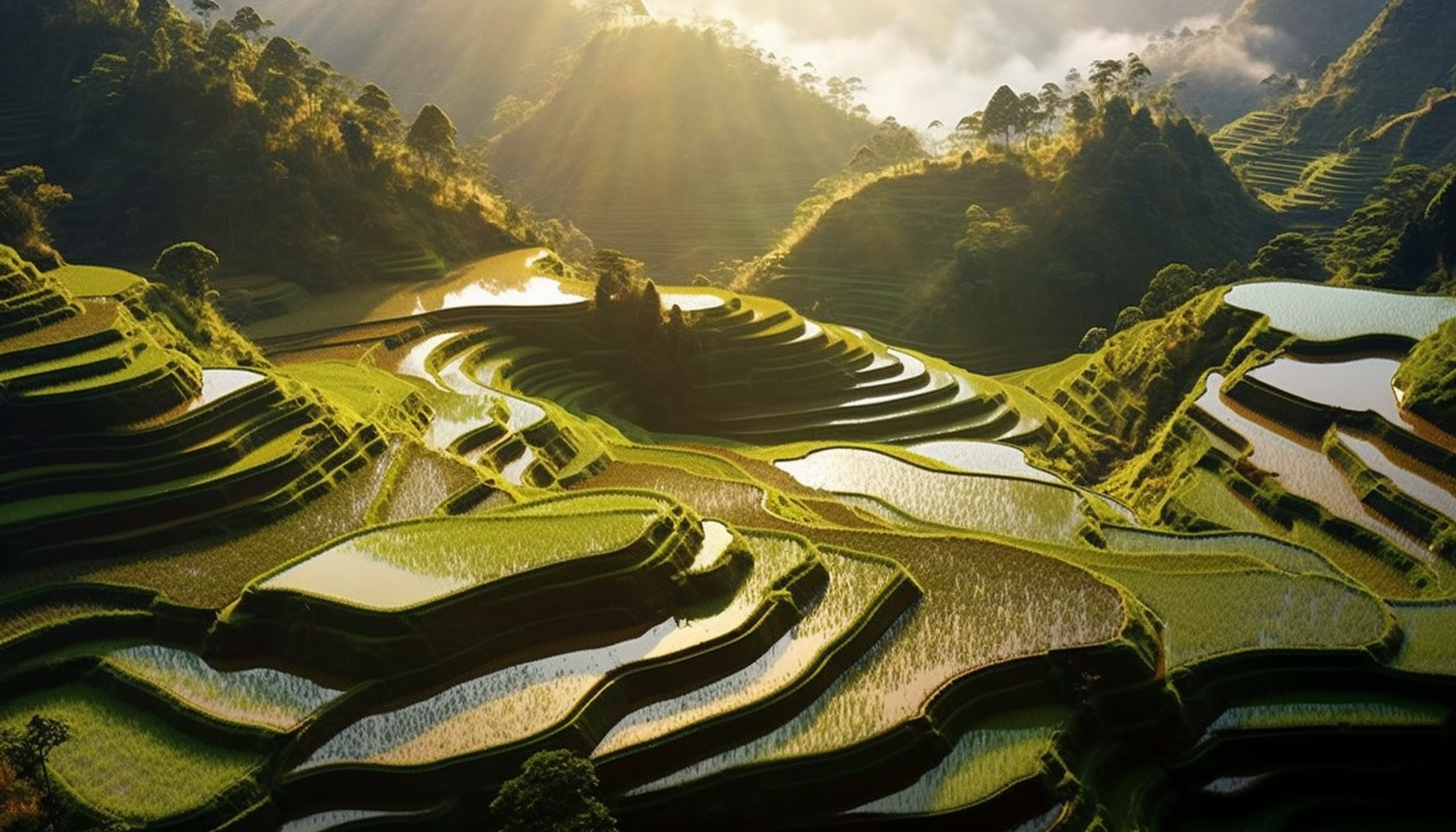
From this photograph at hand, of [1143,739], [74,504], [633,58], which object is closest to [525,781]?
[1143,739]

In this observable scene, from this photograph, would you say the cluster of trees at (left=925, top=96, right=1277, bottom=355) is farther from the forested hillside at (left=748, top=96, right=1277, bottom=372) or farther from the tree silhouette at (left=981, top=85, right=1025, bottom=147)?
the tree silhouette at (left=981, top=85, right=1025, bottom=147)

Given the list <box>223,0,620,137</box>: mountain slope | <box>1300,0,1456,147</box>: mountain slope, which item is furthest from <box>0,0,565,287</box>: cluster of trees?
<box>223,0,620,137</box>: mountain slope

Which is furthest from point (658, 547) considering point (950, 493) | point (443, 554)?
point (950, 493)

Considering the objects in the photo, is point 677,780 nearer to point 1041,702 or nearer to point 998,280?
point 1041,702

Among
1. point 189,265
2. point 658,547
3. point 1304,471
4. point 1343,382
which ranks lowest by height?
point 658,547

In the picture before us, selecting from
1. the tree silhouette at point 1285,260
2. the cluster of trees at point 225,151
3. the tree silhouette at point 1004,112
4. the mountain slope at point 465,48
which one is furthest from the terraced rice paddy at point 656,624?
the mountain slope at point 465,48

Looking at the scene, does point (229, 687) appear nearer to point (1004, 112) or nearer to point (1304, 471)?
point (1304, 471)
